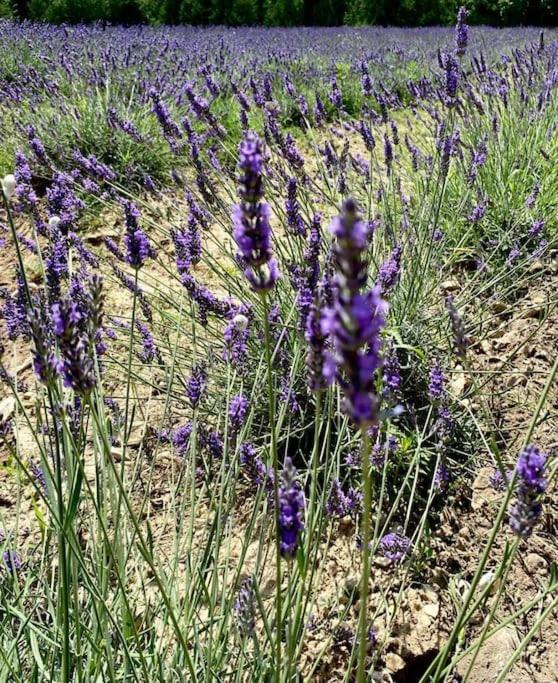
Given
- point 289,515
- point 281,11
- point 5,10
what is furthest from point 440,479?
point 5,10

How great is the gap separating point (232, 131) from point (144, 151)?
139cm

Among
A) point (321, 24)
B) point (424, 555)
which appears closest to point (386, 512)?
point (424, 555)

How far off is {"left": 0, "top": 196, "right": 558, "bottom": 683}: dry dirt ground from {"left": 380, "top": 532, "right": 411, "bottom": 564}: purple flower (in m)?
0.09

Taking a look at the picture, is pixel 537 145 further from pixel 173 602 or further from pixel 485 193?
pixel 173 602

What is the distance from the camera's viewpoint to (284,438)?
2051 mm

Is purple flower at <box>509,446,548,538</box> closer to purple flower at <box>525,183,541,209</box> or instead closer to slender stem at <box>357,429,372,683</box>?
slender stem at <box>357,429,372,683</box>

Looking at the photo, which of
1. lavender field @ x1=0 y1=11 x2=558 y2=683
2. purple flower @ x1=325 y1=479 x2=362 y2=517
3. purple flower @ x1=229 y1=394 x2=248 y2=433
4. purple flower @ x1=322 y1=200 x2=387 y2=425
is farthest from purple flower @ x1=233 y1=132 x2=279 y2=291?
purple flower @ x1=325 y1=479 x2=362 y2=517

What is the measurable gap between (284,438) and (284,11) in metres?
16.3

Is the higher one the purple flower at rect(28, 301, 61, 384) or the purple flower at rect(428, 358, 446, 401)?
the purple flower at rect(28, 301, 61, 384)

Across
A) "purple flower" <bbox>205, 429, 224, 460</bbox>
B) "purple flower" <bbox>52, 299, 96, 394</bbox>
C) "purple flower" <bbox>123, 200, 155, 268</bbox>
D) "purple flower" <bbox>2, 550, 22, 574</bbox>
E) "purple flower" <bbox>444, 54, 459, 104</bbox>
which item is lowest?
"purple flower" <bbox>2, 550, 22, 574</bbox>

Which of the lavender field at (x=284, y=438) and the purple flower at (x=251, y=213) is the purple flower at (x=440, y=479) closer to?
the lavender field at (x=284, y=438)

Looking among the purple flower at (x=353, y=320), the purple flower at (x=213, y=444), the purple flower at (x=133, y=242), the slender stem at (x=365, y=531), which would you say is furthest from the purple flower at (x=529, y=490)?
the purple flower at (x=213, y=444)

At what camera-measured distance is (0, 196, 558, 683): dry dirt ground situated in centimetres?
161

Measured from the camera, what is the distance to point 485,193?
11.0 ft
